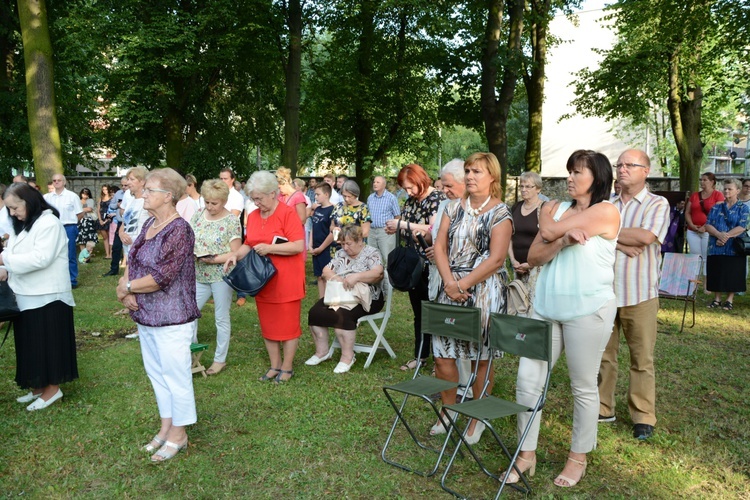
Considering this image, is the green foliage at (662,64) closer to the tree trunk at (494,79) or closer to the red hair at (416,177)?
the tree trunk at (494,79)

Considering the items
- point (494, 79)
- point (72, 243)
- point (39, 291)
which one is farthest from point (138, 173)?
point (494, 79)

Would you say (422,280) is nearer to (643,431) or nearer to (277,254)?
(277,254)

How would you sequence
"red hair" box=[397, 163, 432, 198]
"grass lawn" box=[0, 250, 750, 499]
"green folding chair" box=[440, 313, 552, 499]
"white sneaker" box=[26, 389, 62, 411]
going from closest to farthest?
1. "green folding chair" box=[440, 313, 552, 499]
2. "grass lawn" box=[0, 250, 750, 499]
3. "white sneaker" box=[26, 389, 62, 411]
4. "red hair" box=[397, 163, 432, 198]

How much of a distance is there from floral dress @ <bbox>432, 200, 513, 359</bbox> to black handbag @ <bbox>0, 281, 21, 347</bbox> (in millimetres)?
3317

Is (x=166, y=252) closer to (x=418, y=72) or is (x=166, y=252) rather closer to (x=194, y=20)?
(x=194, y=20)

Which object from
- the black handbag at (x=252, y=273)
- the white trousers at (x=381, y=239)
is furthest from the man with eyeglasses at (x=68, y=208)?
the black handbag at (x=252, y=273)

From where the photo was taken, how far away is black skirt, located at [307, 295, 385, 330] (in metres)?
6.39

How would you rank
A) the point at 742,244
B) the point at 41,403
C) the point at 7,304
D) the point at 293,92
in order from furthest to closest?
the point at 293,92 → the point at 742,244 → the point at 41,403 → the point at 7,304

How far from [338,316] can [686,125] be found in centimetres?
1736

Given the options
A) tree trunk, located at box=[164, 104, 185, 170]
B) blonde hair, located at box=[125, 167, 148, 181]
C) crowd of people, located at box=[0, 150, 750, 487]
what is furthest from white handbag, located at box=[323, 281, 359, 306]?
tree trunk, located at box=[164, 104, 185, 170]

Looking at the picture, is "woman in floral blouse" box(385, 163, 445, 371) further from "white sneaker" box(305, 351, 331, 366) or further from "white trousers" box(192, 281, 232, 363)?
"white trousers" box(192, 281, 232, 363)

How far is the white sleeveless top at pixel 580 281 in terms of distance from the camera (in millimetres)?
3748

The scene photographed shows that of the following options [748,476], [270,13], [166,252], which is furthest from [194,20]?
[748,476]

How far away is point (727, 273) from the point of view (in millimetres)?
9680
